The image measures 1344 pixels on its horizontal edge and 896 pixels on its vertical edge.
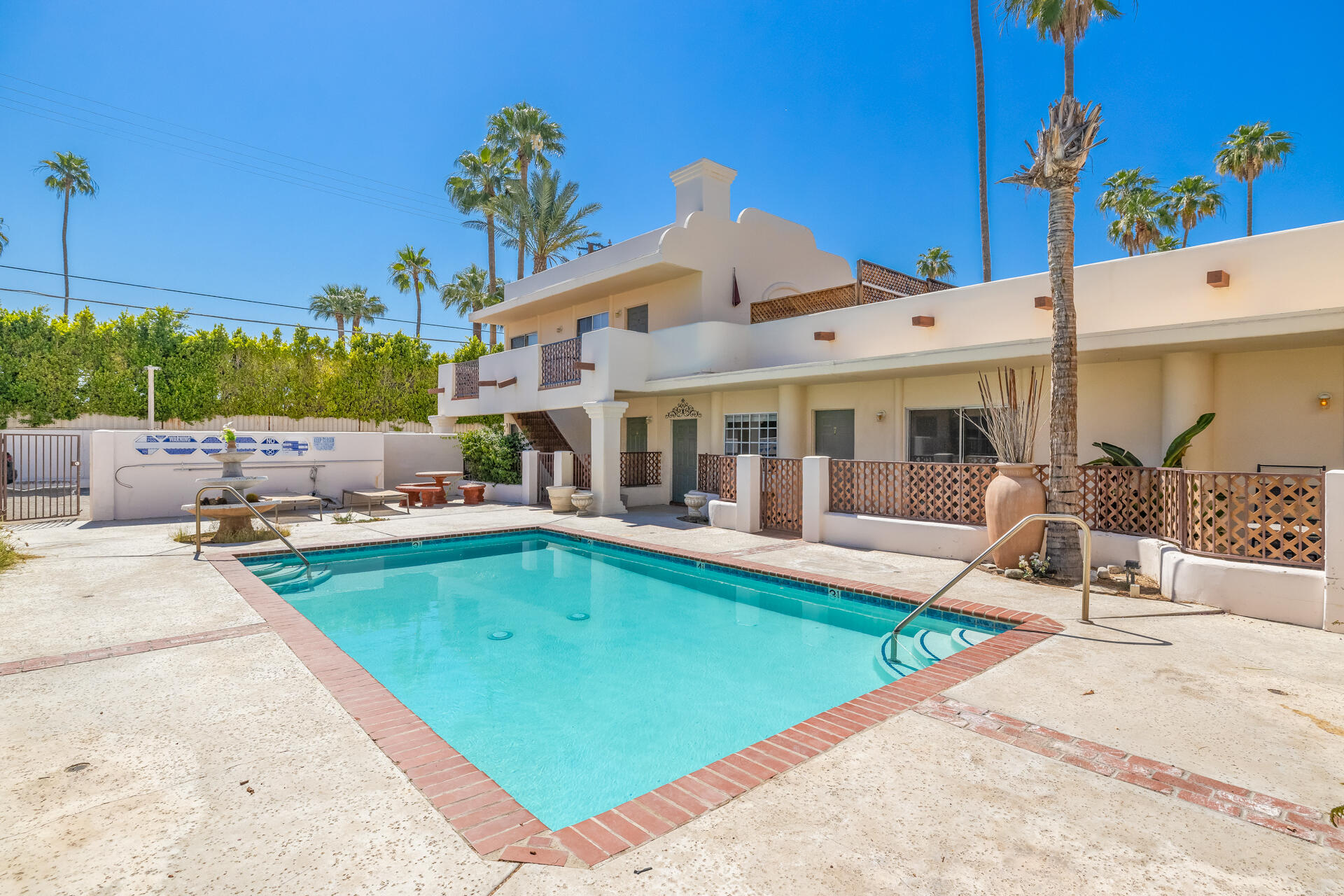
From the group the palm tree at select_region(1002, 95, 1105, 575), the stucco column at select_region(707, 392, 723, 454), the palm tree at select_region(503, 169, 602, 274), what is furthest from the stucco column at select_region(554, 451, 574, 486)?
the palm tree at select_region(503, 169, 602, 274)

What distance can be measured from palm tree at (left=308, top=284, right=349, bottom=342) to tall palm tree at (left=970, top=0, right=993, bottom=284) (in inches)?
1630

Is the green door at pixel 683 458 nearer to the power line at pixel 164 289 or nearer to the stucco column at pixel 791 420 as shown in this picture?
the stucco column at pixel 791 420

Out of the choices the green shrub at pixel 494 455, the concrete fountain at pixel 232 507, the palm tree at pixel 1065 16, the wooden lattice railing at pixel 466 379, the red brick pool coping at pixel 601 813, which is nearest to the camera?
the red brick pool coping at pixel 601 813

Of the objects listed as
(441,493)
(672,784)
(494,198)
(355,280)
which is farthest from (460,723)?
(355,280)

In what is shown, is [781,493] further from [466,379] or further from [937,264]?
[937,264]

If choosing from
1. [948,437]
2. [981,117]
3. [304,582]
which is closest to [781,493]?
[948,437]

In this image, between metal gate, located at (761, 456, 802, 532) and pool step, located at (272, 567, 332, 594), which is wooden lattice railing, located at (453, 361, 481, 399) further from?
metal gate, located at (761, 456, 802, 532)

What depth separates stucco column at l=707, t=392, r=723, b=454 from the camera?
16.9 meters

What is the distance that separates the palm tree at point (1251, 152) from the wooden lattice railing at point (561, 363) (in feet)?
97.9

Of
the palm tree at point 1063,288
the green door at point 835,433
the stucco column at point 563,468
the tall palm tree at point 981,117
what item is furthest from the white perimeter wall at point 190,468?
the tall palm tree at point 981,117

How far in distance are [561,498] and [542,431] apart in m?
4.97

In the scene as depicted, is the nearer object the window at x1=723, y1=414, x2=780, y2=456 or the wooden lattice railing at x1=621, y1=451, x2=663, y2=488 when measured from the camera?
the window at x1=723, y1=414, x2=780, y2=456

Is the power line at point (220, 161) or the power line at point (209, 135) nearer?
the power line at point (209, 135)

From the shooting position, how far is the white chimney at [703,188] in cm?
1695
